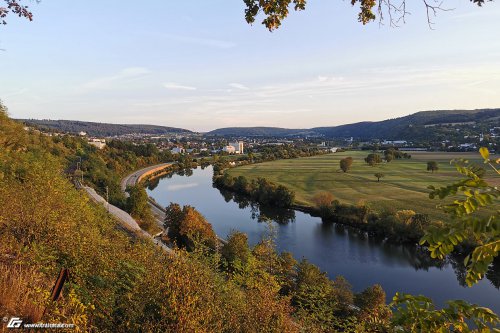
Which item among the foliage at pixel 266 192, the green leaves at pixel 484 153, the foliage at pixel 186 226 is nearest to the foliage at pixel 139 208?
the foliage at pixel 186 226

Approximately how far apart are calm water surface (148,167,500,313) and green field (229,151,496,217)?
8.47 meters

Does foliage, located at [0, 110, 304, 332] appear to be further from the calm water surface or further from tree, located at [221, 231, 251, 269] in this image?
the calm water surface

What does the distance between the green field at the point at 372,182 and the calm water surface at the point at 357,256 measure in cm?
847

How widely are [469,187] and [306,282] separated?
1598cm

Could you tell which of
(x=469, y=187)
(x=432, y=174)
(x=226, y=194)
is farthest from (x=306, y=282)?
(x=432, y=174)

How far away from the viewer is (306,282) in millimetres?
16875

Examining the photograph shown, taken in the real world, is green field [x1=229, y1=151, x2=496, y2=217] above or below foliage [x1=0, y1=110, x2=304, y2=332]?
below

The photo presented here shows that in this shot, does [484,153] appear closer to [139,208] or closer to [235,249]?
[235,249]

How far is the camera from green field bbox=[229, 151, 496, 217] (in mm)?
44188

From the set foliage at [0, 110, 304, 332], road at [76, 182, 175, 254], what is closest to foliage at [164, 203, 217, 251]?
road at [76, 182, 175, 254]

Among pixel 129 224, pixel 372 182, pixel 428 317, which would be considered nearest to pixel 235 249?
pixel 129 224

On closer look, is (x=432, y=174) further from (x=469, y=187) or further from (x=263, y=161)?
→ (x=469, y=187)

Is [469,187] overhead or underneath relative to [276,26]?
underneath

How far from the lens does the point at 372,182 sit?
5959 cm
